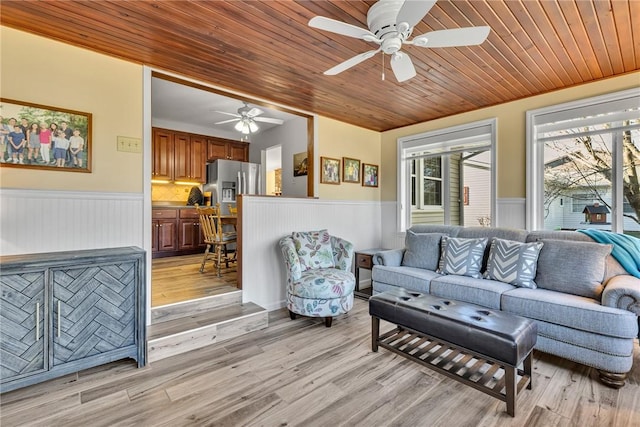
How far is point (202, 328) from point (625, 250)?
385 centimetres

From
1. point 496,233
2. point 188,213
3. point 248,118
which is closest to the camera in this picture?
point 496,233

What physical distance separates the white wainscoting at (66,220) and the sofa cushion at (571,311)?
3.43 metres

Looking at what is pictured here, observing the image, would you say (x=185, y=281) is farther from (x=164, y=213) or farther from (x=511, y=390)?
(x=511, y=390)

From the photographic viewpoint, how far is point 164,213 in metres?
5.49

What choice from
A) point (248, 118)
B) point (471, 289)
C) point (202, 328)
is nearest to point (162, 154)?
point (248, 118)

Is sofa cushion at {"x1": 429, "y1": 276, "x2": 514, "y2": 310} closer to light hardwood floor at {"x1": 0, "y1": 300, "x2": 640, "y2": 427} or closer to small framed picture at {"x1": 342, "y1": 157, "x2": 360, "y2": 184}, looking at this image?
light hardwood floor at {"x1": 0, "y1": 300, "x2": 640, "y2": 427}

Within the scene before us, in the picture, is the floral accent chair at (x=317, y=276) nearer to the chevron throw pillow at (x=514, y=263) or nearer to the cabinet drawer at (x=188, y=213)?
the chevron throw pillow at (x=514, y=263)

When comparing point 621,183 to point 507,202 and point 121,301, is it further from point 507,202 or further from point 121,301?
point 121,301

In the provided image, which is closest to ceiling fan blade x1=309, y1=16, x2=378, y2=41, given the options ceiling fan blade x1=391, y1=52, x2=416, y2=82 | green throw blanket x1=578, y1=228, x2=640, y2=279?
ceiling fan blade x1=391, y1=52, x2=416, y2=82

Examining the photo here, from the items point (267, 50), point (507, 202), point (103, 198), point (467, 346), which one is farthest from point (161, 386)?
point (507, 202)

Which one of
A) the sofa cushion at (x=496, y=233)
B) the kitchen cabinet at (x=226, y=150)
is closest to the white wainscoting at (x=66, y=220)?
the sofa cushion at (x=496, y=233)

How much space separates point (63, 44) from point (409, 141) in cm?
422

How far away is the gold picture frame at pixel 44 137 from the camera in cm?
218

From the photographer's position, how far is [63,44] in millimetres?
2371
